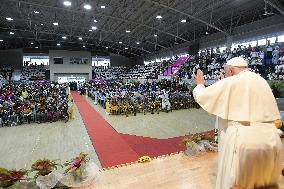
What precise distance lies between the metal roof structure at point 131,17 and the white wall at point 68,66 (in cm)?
454

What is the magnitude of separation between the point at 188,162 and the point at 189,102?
10.9 m

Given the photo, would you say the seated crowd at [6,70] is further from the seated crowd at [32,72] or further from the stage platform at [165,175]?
the stage platform at [165,175]

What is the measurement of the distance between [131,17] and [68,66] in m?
18.9

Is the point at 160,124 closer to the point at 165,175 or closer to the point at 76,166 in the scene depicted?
the point at 165,175

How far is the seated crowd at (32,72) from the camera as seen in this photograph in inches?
1344

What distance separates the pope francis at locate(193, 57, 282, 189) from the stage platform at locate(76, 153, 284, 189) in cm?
192

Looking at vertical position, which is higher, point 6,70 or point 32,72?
point 6,70

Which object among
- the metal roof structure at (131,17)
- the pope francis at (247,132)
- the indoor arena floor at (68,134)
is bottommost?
the indoor arena floor at (68,134)

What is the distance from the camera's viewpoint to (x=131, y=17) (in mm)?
20578

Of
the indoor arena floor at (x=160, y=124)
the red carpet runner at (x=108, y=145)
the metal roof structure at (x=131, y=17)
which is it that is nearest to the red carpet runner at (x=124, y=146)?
the red carpet runner at (x=108, y=145)

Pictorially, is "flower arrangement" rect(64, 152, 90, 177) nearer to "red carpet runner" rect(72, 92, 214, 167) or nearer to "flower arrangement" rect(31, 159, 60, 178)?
"flower arrangement" rect(31, 159, 60, 178)

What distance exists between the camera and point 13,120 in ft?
35.5

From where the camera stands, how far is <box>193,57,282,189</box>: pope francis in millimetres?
1667

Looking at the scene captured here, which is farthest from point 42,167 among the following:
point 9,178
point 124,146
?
point 124,146
